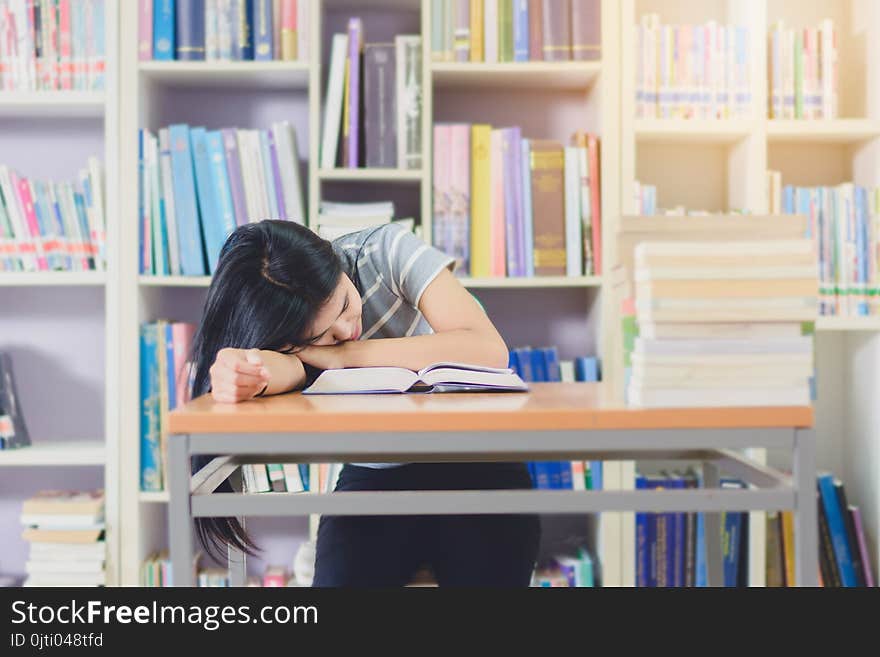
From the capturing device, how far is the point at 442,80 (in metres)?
2.26

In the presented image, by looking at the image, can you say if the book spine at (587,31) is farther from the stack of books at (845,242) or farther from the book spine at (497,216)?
the stack of books at (845,242)

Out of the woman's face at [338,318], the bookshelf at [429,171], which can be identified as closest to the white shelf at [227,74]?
the bookshelf at [429,171]

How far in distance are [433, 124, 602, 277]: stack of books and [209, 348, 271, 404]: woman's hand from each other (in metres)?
1.11

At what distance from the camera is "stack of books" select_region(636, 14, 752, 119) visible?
2.16 meters

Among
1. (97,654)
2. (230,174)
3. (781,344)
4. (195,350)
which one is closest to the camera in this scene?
(781,344)

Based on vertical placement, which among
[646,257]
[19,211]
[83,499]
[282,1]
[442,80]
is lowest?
[83,499]

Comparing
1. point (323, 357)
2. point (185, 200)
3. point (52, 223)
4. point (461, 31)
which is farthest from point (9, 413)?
point (461, 31)

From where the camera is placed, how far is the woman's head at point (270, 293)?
1190 mm

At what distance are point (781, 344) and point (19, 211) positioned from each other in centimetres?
190

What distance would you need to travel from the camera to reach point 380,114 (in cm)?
212

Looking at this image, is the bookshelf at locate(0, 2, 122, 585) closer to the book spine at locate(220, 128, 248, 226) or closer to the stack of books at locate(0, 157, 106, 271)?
the stack of books at locate(0, 157, 106, 271)

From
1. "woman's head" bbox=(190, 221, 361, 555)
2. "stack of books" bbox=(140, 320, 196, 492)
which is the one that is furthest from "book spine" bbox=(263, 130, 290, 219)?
"woman's head" bbox=(190, 221, 361, 555)

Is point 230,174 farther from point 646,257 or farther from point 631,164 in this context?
point 646,257

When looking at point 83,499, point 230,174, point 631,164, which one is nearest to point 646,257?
point 631,164
